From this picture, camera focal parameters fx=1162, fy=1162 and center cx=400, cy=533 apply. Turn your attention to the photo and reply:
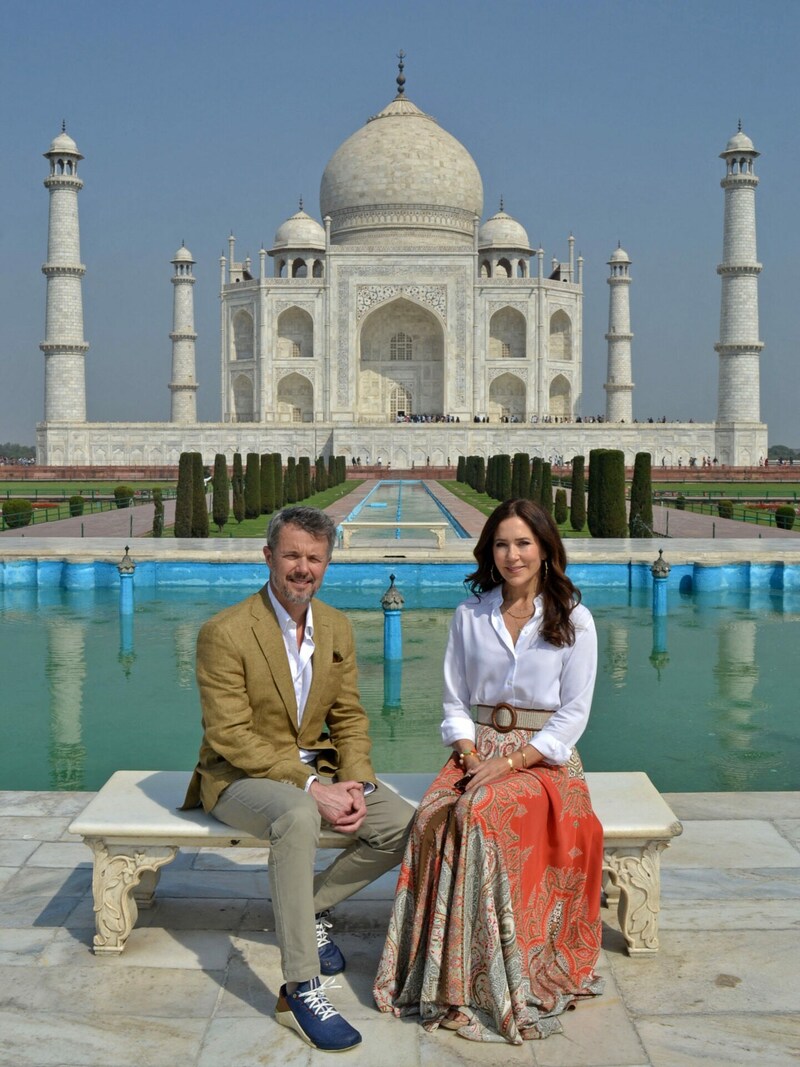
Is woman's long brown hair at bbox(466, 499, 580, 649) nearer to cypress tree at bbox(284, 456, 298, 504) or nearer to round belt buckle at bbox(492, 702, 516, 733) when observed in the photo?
round belt buckle at bbox(492, 702, 516, 733)

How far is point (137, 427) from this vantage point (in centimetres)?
2881

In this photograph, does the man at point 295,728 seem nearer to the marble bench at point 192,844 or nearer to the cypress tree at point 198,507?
the marble bench at point 192,844

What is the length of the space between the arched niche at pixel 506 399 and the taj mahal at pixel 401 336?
0.04m

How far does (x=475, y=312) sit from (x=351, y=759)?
30621 mm

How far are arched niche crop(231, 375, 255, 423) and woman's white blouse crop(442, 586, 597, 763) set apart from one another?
31682 mm

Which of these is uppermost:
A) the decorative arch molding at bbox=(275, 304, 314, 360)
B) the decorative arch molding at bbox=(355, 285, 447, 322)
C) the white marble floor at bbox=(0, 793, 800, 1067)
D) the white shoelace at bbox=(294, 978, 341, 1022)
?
the decorative arch molding at bbox=(355, 285, 447, 322)

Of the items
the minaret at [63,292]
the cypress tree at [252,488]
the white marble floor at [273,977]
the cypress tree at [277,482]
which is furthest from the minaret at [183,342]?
the white marble floor at [273,977]

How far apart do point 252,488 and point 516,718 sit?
13.0 m

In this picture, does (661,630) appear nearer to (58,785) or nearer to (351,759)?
(58,785)

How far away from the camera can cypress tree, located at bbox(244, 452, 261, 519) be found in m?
14.9

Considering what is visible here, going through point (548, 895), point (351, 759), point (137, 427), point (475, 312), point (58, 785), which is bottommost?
point (58, 785)

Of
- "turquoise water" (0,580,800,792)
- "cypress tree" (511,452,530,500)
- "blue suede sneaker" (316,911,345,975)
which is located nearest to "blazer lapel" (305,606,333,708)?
"blue suede sneaker" (316,911,345,975)

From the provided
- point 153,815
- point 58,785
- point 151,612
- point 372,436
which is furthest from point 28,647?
point 372,436

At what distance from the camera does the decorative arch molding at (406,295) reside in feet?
105
